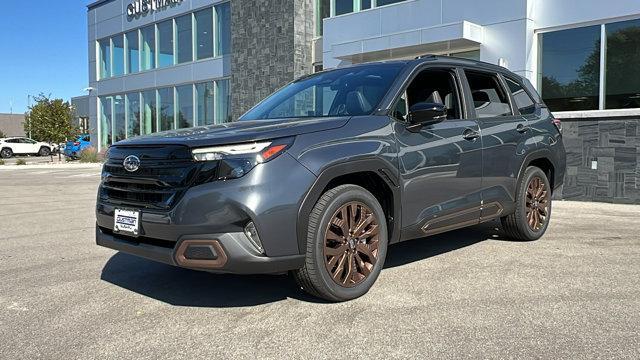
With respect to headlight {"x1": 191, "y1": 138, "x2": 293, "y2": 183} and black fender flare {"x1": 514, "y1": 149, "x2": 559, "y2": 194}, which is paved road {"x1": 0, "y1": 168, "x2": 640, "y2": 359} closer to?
black fender flare {"x1": 514, "y1": 149, "x2": 559, "y2": 194}

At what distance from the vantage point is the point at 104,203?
4.11 m

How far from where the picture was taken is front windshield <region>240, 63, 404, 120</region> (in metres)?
4.43

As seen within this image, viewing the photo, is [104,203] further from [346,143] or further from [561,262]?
[561,262]

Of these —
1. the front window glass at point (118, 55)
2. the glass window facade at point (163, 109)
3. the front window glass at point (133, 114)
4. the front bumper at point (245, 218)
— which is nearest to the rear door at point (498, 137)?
the front bumper at point (245, 218)

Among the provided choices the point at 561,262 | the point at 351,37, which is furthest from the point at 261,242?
the point at 351,37

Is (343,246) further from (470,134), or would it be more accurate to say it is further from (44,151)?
(44,151)

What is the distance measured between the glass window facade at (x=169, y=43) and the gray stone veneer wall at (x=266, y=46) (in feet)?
5.08

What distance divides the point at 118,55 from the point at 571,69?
72.2 feet

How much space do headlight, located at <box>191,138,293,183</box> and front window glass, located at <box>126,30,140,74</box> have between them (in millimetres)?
24016

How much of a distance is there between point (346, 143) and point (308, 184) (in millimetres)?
486

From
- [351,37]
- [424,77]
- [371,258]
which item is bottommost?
[371,258]

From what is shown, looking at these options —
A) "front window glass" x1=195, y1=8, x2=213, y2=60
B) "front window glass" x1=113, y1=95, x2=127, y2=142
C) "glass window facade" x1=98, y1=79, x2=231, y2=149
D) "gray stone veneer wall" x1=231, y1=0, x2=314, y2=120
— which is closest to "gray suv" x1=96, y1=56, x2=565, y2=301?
"gray stone veneer wall" x1=231, y1=0, x2=314, y2=120

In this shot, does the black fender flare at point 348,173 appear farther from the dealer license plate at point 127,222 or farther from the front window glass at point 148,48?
the front window glass at point 148,48

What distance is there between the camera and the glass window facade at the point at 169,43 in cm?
2117
